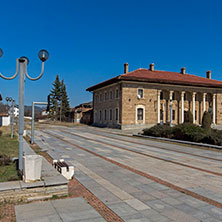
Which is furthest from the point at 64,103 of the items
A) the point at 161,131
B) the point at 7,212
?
the point at 7,212

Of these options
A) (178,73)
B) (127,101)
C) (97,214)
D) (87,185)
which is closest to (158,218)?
(97,214)

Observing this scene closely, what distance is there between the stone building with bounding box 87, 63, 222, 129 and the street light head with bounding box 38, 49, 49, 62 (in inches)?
1212

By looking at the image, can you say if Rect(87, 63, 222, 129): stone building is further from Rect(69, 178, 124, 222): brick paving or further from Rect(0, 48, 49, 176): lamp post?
Rect(69, 178, 124, 222): brick paving

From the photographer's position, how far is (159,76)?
43.1m

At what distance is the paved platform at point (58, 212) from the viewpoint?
4.53m

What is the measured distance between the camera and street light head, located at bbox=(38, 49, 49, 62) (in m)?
7.45

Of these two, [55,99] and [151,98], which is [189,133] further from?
[55,99]

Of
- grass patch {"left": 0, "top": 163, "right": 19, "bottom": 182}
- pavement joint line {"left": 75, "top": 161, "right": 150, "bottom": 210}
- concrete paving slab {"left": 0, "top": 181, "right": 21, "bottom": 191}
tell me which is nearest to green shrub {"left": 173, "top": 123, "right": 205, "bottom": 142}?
pavement joint line {"left": 75, "top": 161, "right": 150, "bottom": 210}

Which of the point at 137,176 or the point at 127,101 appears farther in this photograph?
the point at 127,101

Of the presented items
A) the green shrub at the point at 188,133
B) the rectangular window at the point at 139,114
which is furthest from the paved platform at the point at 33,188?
the rectangular window at the point at 139,114

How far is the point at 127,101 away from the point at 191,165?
94.5ft

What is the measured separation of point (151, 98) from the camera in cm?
4103

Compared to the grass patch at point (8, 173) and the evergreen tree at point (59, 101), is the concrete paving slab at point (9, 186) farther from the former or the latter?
the evergreen tree at point (59, 101)

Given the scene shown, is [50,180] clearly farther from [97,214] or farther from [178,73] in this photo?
[178,73]
